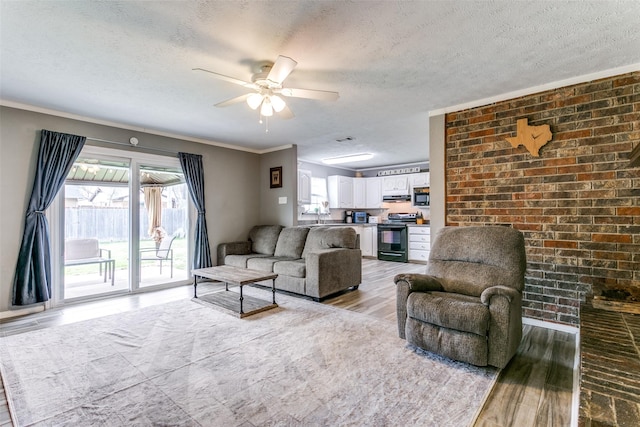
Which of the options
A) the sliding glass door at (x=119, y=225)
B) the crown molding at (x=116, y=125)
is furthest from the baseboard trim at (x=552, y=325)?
the sliding glass door at (x=119, y=225)

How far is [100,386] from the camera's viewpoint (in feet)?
6.72

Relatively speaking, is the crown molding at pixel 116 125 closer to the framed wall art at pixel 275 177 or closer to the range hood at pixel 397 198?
the framed wall art at pixel 275 177

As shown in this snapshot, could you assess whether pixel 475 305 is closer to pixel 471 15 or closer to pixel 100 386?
pixel 471 15

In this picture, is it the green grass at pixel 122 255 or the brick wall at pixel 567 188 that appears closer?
the brick wall at pixel 567 188

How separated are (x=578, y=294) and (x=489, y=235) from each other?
3.60ft

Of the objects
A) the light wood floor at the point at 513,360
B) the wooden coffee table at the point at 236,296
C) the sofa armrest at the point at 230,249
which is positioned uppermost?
the sofa armrest at the point at 230,249

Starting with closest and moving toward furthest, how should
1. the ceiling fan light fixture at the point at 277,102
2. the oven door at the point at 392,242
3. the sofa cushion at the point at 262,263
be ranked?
the ceiling fan light fixture at the point at 277,102 < the sofa cushion at the point at 262,263 < the oven door at the point at 392,242

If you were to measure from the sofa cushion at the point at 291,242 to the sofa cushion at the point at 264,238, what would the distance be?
15 cm

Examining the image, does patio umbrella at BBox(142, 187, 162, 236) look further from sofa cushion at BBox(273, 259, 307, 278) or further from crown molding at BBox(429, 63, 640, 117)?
crown molding at BBox(429, 63, 640, 117)

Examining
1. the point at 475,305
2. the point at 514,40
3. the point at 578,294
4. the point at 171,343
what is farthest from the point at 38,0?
the point at 578,294

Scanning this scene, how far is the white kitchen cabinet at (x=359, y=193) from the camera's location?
834 centimetres

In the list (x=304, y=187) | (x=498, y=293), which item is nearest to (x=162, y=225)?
(x=304, y=187)

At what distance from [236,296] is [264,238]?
148 cm

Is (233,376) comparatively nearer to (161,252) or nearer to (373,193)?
(161,252)
